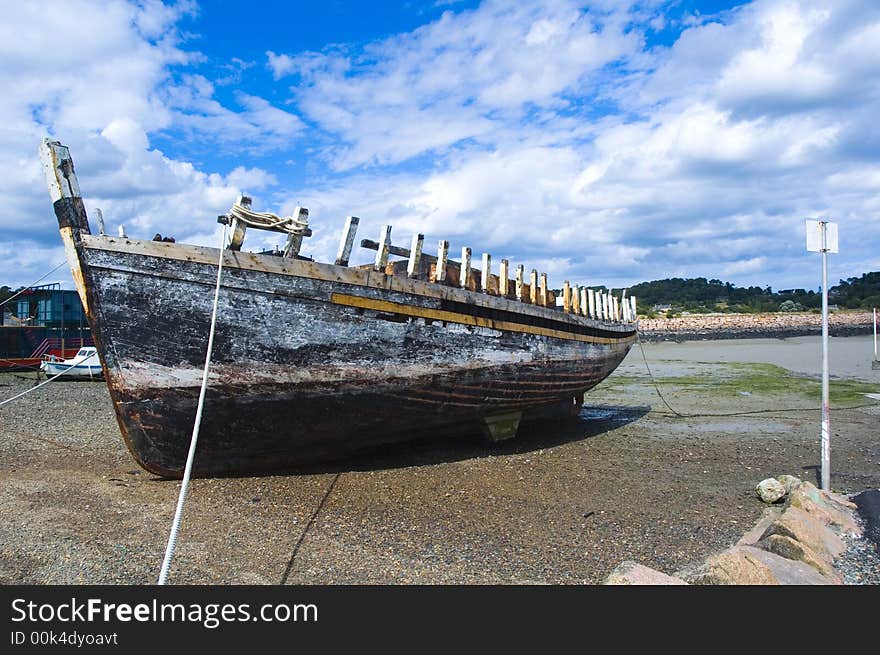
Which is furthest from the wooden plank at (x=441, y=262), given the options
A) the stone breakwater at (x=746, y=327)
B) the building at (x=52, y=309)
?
the stone breakwater at (x=746, y=327)

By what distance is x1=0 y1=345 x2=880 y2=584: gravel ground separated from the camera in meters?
4.79

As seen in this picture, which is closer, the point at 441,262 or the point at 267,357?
the point at 267,357

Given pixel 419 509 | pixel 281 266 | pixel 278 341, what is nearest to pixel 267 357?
pixel 278 341

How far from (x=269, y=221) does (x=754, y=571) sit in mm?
5687

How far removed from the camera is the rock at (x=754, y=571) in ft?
13.0

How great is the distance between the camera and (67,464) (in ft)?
27.2

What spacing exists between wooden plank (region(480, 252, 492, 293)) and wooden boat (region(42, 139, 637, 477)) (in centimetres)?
4

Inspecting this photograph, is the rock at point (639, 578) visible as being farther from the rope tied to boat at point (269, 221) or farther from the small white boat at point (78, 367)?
A: the small white boat at point (78, 367)

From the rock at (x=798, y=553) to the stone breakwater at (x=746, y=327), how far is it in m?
56.4

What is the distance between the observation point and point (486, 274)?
28.8ft

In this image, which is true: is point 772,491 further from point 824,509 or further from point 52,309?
Answer: point 52,309

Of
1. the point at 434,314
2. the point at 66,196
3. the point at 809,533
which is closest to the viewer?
the point at 809,533
